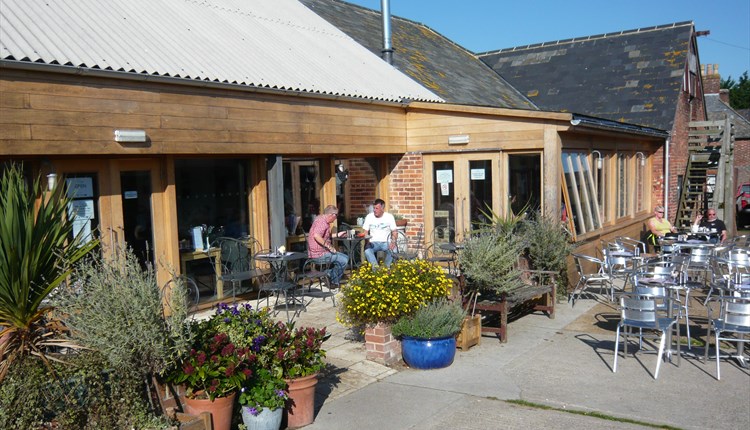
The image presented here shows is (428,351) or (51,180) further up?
(51,180)

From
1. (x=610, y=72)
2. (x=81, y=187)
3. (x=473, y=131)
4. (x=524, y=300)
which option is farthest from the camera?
(x=610, y=72)

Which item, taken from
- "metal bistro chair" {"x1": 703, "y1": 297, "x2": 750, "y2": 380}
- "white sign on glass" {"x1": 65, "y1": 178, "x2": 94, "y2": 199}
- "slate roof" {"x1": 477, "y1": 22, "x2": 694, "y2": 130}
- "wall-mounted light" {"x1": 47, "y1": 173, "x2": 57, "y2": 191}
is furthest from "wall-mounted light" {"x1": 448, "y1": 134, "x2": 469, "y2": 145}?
"slate roof" {"x1": 477, "y1": 22, "x2": 694, "y2": 130}

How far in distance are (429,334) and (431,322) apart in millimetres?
122

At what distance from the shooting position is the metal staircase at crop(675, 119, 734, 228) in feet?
62.0

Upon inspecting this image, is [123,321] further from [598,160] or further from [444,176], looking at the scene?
[598,160]

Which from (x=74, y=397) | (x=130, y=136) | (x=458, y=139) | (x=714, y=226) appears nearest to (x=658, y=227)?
(x=714, y=226)

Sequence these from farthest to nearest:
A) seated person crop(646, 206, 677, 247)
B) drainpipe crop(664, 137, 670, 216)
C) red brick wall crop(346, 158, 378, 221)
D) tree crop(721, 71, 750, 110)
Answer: tree crop(721, 71, 750, 110) → drainpipe crop(664, 137, 670, 216) → seated person crop(646, 206, 677, 247) → red brick wall crop(346, 158, 378, 221)

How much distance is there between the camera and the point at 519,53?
2341cm

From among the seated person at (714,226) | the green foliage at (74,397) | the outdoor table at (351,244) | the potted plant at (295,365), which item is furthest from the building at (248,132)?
the seated person at (714,226)

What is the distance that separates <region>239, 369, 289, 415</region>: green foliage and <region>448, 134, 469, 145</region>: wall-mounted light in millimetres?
7497

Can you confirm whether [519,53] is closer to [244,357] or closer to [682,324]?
[682,324]

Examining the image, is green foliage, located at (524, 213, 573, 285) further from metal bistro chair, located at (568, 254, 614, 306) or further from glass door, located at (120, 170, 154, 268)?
glass door, located at (120, 170, 154, 268)

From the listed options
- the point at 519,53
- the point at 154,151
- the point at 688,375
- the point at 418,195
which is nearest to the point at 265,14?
the point at 418,195

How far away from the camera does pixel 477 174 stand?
40.3 ft
